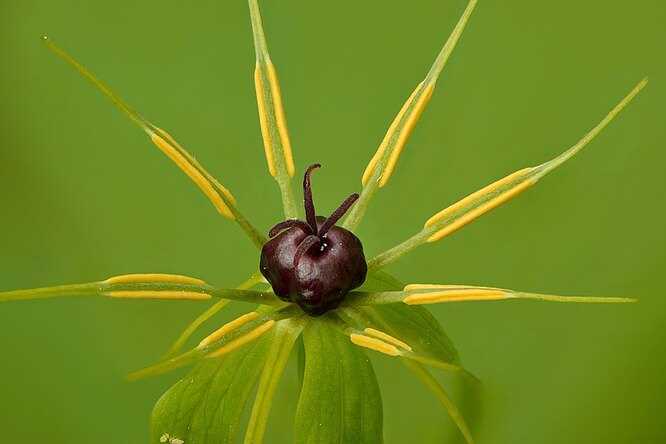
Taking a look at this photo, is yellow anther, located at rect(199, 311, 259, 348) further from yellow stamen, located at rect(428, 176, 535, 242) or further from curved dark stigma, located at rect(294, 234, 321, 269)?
yellow stamen, located at rect(428, 176, 535, 242)

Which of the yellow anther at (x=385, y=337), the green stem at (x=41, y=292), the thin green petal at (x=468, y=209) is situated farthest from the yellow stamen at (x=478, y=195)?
the green stem at (x=41, y=292)

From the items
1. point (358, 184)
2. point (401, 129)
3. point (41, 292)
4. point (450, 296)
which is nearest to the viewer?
point (41, 292)

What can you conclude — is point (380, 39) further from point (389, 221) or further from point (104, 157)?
point (104, 157)

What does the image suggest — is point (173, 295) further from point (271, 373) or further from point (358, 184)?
point (358, 184)

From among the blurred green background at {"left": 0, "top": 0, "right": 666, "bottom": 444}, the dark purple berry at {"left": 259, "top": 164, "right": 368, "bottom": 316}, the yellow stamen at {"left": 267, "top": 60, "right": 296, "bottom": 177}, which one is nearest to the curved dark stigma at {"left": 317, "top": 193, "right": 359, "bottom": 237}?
the dark purple berry at {"left": 259, "top": 164, "right": 368, "bottom": 316}

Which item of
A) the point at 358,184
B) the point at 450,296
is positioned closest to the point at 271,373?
the point at 450,296

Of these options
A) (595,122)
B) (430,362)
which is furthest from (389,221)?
(430,362)
